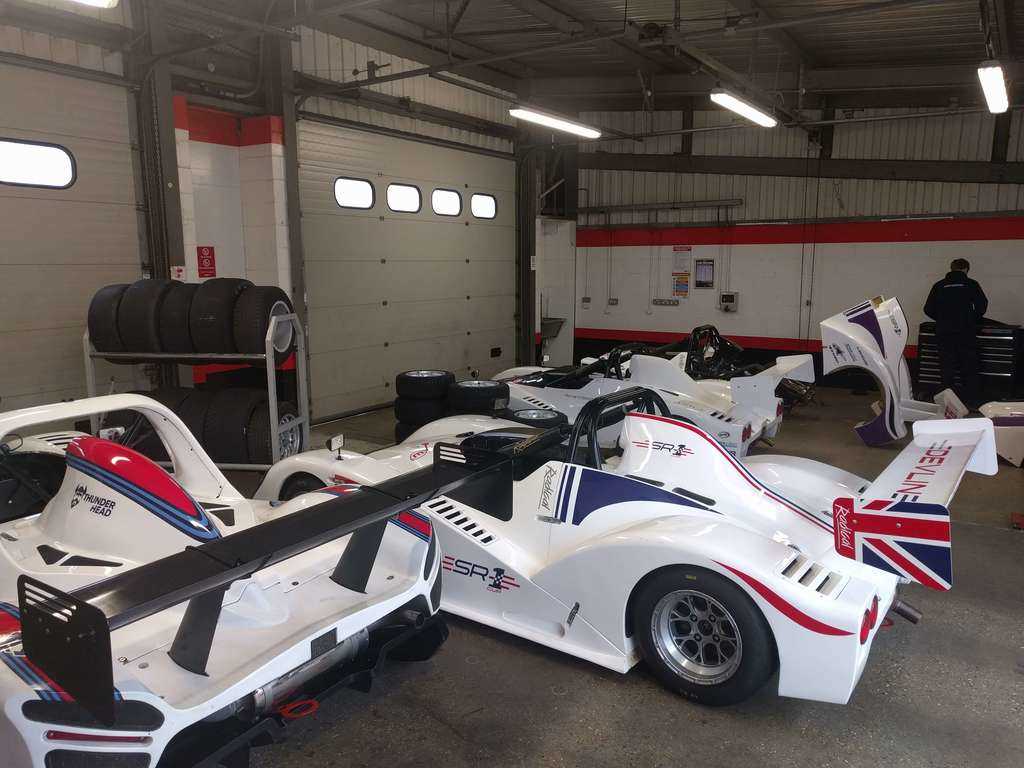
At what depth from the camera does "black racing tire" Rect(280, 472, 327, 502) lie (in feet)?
14.9

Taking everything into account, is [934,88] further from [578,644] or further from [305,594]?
[305,594]

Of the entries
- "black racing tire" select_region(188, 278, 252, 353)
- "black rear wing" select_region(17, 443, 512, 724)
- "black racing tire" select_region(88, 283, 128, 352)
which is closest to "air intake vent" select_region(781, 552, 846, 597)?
"black rear wing" select_region(17, 443, 512, 724)

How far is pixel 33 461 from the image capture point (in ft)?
13.9

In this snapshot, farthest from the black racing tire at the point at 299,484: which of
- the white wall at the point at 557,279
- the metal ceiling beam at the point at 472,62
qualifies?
the white wall at the point at 557,279

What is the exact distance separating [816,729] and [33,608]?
2894 mm

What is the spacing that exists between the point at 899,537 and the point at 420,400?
506cm

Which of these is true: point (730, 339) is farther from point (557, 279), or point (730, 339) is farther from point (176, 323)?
point (176, 323)

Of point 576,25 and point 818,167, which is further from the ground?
point 576,25

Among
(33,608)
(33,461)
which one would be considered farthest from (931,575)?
(33,461)

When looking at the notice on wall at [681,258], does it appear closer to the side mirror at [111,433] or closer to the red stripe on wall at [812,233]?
the red stripe on wall at [812,233]

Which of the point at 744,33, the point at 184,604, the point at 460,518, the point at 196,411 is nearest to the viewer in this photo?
the point at 184,604

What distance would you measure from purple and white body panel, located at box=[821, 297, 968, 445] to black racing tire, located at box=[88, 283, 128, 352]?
7065mm

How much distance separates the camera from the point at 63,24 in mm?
6496

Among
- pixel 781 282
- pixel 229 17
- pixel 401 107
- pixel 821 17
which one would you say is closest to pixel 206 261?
pixel 229 17
